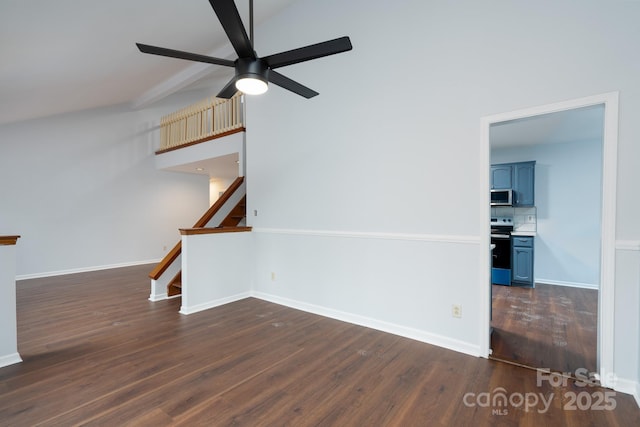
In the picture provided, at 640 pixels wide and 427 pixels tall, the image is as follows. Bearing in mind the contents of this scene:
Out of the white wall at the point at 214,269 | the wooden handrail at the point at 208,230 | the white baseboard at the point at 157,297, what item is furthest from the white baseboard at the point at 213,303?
the wooden handrail at the point at 208,230

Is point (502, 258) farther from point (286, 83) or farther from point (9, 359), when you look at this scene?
point (9, 359)

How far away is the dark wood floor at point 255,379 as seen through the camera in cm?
180

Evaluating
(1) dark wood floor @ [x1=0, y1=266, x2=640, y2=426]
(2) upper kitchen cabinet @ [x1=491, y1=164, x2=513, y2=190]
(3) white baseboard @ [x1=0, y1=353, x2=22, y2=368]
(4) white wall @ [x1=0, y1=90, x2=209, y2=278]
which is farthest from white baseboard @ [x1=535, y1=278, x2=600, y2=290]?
(4) white wall @ [x1=0, y1=90, x2=209, y2=278]

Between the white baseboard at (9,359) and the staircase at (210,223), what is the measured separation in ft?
5.72

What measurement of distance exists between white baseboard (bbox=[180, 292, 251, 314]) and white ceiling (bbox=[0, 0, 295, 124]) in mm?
3024

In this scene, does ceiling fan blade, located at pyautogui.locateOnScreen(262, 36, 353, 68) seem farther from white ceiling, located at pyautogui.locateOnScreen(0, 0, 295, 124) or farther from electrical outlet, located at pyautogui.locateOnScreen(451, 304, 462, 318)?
electrical outlet, located at pyautogui.locateOnScreen(451, 304, 462, 318)

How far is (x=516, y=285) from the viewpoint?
524 cm

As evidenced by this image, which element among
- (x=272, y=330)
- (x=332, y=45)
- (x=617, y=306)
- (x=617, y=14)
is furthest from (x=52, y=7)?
(x=617, y=306)

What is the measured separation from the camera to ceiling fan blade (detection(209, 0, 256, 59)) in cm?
158

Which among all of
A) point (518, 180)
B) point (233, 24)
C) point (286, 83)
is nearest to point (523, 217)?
point (518, 180)

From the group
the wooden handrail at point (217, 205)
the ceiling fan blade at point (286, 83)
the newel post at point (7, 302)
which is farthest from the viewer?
the wooden handrail at point (217, 205)

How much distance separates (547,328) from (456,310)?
1352 millimetres

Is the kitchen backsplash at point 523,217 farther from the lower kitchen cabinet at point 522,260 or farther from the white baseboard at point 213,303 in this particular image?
the white baseboard at point 213,303

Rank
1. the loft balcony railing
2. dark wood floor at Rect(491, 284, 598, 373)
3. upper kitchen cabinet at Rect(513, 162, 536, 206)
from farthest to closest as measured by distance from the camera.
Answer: upper kitchen cabinet at Rect(513, 162, 536, 206) < the loft balcony railing < dark wood floor at Rect(491, 284, 598, 373)
